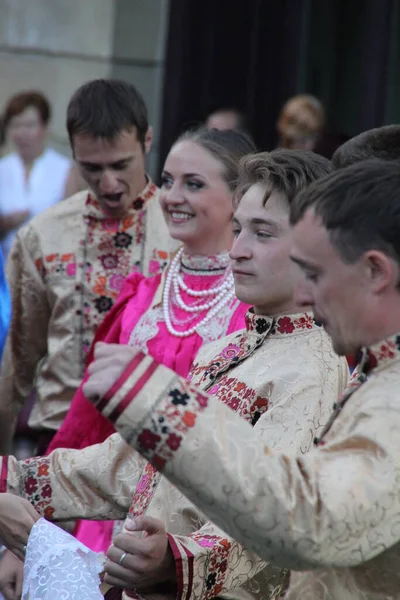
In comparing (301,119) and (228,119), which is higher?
(301,119)

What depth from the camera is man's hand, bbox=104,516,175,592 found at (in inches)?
90.7

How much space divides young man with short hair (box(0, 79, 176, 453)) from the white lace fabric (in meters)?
1.71

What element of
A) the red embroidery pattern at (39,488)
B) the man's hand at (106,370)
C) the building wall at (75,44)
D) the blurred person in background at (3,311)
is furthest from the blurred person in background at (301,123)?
the man's hand at (106,370)

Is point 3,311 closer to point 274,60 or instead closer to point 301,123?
point 301,123

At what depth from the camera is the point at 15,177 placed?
7.52 m

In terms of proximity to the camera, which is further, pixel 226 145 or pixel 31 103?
pixel 31 103

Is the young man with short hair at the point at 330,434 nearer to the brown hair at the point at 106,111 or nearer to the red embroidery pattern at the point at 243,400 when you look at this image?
the red embroidery pattern at the point at 243,400

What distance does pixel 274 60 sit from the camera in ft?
25.9

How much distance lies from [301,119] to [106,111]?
8.40 ft

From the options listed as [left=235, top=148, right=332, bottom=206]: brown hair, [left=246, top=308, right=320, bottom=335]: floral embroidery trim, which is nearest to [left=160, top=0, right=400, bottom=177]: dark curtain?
[left=235, top=148, right=332, bottom=206]: brown hair

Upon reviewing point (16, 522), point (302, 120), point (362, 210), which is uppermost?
point (362, 210)

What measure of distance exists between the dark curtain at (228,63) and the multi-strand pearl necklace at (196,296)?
431cm

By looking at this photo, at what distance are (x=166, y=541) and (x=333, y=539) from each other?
23.0 inches

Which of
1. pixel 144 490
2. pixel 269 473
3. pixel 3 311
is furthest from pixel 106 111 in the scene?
pixel 269 473
